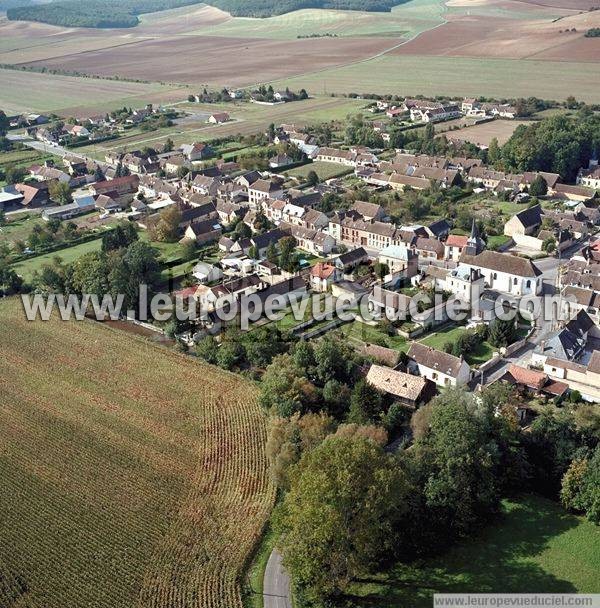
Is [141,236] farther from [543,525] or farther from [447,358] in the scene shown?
[543,525]

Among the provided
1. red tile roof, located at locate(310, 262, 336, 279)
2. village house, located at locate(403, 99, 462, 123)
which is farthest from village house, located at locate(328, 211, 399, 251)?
village house, located at locate(403, 99, 462, 123)

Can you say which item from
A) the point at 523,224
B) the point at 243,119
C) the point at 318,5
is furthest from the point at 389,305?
the point at 318,5

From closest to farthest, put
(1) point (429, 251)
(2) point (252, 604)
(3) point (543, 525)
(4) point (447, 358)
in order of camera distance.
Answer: (2) point (252, 604) → (3) point (543, 525) → (4) point (447, 358) → (1) point (429, 251)

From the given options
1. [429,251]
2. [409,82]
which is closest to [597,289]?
[429,251]

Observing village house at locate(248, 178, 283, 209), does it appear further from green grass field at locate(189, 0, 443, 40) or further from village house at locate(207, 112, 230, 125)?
green grass field at locate(189, 0, 443, 40)

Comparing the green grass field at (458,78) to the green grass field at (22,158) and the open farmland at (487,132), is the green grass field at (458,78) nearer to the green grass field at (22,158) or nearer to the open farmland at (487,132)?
the open farmland at (487,132)

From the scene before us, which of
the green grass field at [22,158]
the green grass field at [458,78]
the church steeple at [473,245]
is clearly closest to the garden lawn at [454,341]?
the church steeple at [473,245]
